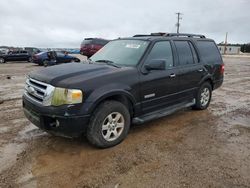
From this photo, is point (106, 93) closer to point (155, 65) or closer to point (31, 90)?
point (155, 65)

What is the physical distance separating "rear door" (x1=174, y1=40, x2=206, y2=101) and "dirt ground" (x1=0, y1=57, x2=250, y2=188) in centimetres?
68

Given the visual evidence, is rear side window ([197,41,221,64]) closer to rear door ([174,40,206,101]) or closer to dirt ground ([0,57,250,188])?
rear door ([174,40,206,101])

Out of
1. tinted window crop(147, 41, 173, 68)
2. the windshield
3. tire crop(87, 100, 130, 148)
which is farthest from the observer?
tinted window crop(147, 41, 173, 68)

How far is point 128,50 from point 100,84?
1.36 m

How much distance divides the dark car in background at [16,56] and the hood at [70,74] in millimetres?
25503

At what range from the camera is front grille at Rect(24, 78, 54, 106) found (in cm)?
399

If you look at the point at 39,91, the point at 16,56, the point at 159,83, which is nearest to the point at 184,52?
the point at 159,83

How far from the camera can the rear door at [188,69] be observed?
227 inches

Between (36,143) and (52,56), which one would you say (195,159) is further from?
(52,56)

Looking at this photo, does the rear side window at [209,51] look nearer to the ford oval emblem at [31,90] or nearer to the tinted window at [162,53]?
the tinted window at [162,53]

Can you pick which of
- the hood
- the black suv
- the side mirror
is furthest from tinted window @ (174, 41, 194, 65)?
the hood

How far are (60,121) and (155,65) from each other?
6.30 ft

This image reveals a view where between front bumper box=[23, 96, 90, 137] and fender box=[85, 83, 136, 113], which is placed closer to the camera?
front bumper box=[23, 96, 90, 137]

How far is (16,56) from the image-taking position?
28.1 metres
